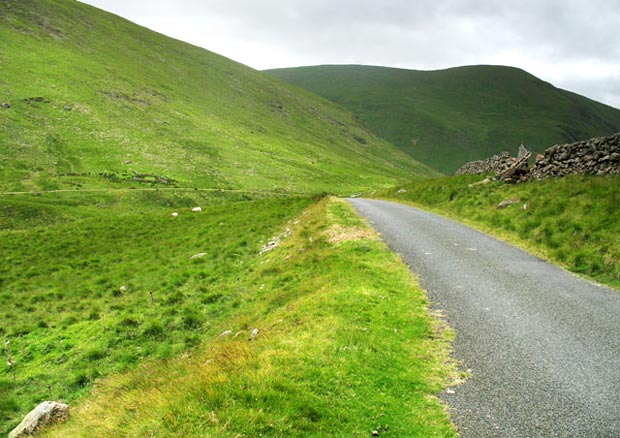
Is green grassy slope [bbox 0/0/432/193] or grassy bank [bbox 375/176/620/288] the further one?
green grassy slope [bbox 0/0/432/193]

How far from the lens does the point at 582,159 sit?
26.9 meters

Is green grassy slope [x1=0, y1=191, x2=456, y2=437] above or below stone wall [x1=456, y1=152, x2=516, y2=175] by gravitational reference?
below

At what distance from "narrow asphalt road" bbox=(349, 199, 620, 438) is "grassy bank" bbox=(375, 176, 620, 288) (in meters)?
1.41

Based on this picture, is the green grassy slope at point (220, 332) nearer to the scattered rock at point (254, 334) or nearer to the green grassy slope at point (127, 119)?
the scattered rock at point (254, 334)

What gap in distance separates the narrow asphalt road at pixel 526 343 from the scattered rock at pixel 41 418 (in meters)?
10.2

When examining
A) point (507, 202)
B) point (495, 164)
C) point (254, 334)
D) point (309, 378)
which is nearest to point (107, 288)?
point (254, 334)

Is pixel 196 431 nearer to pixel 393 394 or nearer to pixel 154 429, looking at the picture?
pixel 154 429

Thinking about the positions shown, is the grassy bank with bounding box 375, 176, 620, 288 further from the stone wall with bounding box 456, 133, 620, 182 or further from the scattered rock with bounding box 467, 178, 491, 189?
the scattered rock with bounding box 467, 178, 491, 189

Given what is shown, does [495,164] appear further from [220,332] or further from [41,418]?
[41,418]

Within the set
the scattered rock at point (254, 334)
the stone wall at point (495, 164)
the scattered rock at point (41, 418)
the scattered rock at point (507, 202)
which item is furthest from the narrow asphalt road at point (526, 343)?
the stone wall at point (495, 164)

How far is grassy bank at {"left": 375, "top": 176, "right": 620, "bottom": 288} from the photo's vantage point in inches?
670

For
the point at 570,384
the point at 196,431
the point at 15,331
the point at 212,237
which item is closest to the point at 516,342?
the point at 570,384

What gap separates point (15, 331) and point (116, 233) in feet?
61.5

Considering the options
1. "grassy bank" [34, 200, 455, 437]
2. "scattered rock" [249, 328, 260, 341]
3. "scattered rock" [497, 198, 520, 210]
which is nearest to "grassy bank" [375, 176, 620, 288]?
"scattered rock" [497, 198, 520, 210]
